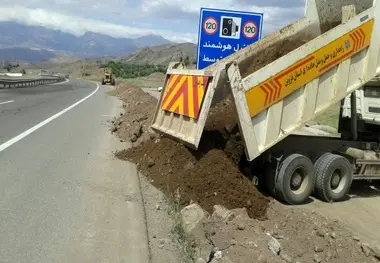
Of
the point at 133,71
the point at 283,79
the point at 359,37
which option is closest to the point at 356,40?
the point at 359,37

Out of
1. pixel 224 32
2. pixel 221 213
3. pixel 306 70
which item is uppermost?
pixel 224 32

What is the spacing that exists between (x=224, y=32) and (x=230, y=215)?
690 cm

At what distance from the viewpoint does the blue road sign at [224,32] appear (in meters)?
11.4

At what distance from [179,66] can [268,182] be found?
9.24 ft

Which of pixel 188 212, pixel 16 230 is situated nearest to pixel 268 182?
pixel 188 212

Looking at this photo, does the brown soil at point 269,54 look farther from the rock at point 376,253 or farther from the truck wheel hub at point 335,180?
the rock at point 376,253

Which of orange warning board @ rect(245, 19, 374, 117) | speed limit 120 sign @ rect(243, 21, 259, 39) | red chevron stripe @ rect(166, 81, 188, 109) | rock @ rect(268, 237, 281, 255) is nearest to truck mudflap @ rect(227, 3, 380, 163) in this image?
orange warning board @ rect(245, 19, 374, 117)

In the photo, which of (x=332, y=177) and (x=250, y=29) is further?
(x=250, y=29)

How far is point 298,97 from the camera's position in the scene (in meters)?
7.15

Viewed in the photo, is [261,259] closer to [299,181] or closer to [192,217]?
[192,217]

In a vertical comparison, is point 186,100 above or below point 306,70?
below

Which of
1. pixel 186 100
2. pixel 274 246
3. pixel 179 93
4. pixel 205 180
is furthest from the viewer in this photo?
pixel 179 93

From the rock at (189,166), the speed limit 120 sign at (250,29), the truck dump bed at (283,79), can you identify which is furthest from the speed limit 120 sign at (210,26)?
the rock at (189,166)

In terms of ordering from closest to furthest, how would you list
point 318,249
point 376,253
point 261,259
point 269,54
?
point 261,259 → point 318,249 → point 376,253 → point 269,54
